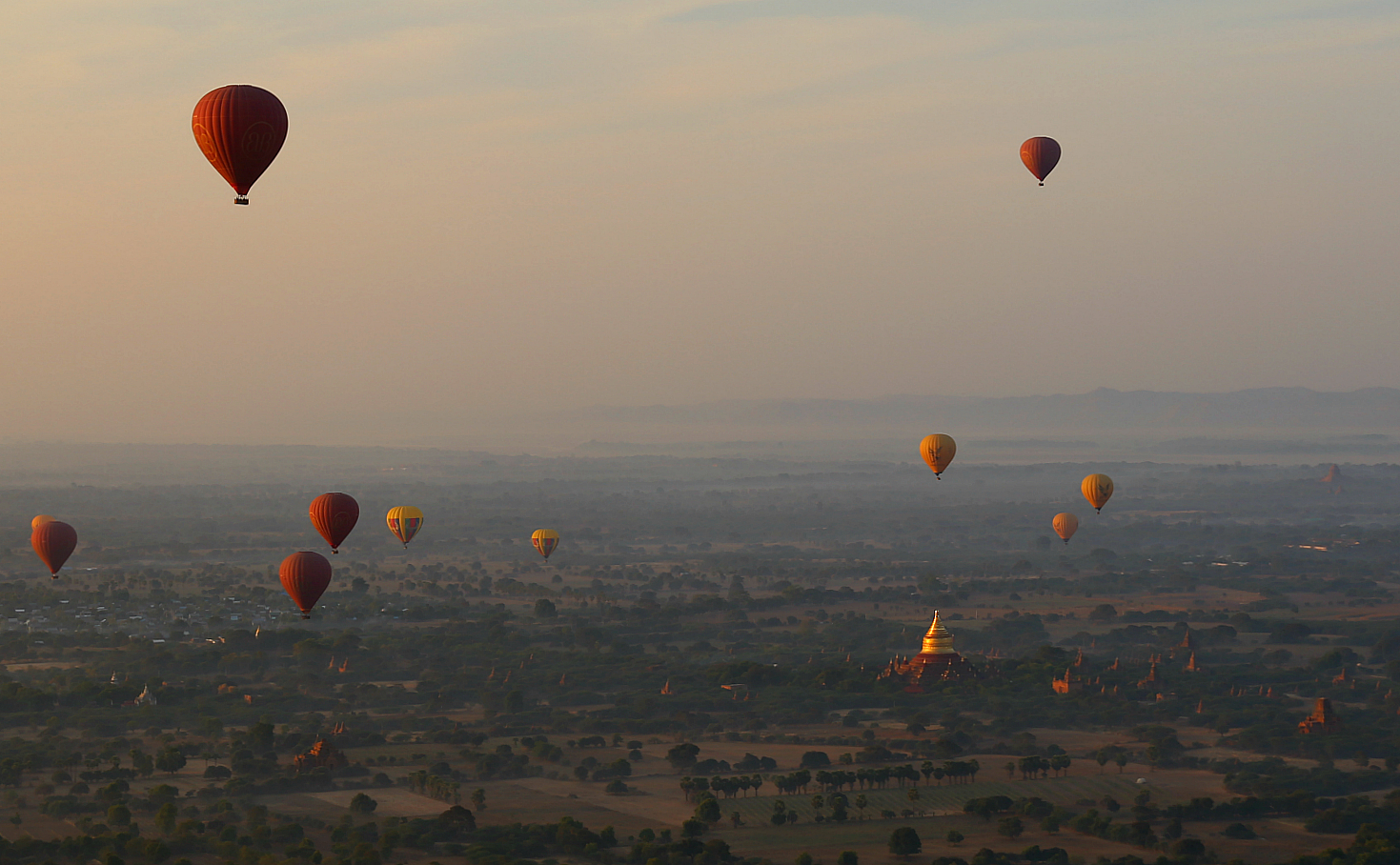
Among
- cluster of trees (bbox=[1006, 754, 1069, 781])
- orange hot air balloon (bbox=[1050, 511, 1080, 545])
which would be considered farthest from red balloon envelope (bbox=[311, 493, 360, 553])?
orange hot air balloon (bbox=[1050, 511, 1080, 545])

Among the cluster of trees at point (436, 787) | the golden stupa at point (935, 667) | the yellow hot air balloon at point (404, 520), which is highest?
the yellow hot air balloon at point (404, 520)

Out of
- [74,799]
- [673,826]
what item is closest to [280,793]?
[74,799]

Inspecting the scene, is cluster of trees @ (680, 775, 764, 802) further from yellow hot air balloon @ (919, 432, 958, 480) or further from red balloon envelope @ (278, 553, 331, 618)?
yellow hot air balloon @ (919, 432, 958, 480)

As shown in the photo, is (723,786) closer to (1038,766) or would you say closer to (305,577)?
(1038,766)

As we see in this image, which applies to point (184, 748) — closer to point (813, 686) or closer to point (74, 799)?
point (74, 799)

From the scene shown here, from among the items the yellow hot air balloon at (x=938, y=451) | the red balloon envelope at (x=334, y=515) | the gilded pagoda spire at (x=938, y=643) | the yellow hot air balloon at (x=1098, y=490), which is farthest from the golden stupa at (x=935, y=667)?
the yellow hot air balloon at (x=1098, y=490)

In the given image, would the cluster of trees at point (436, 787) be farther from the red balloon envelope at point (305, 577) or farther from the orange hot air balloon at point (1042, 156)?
the orange hot air balloon at point (1042, 156)

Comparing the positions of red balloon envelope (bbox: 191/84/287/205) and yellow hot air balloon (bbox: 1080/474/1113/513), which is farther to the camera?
yellow hot air balloon (bbox: 1080/474/1113/513)
